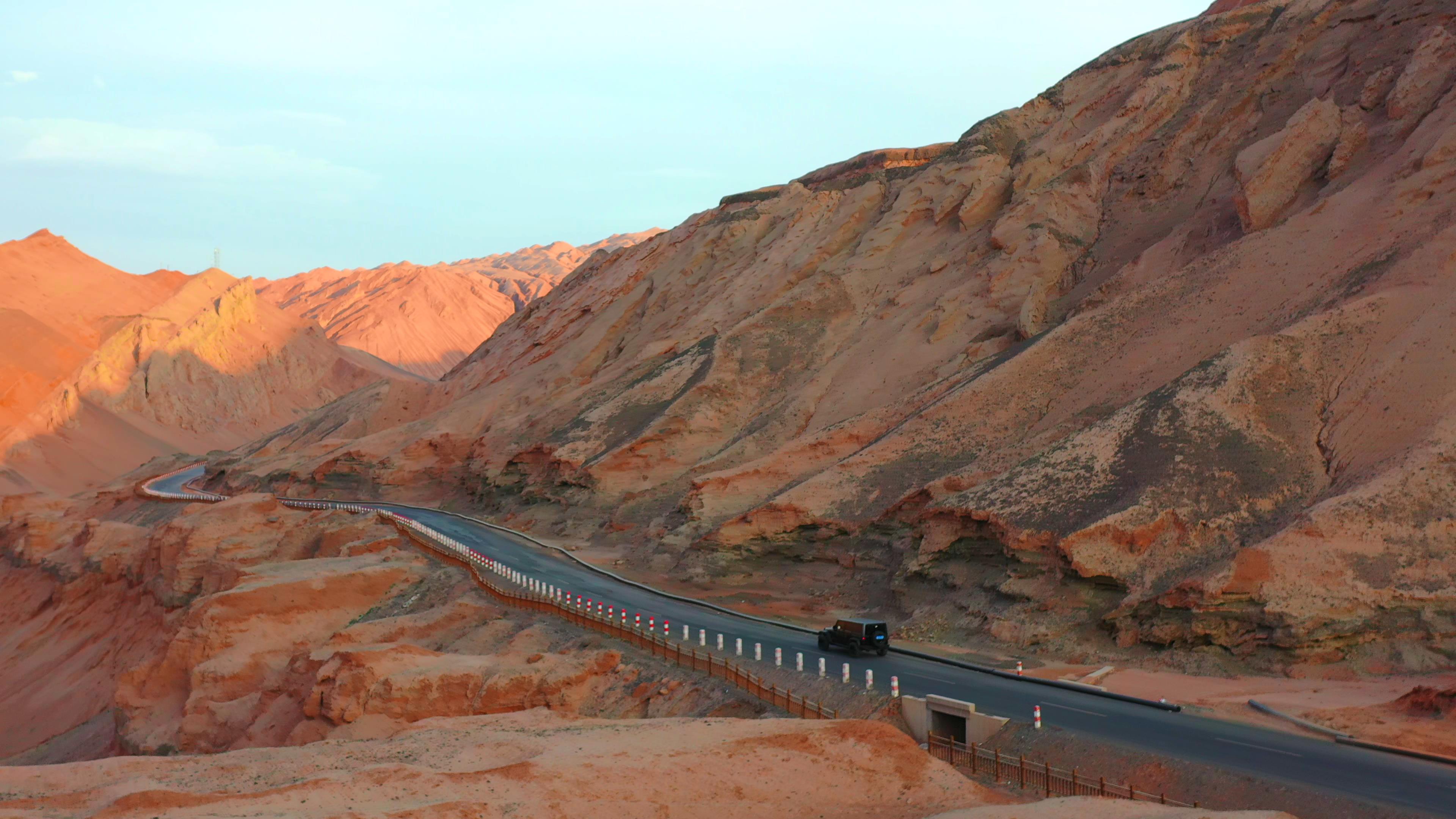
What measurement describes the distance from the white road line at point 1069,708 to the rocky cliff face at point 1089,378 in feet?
18.3

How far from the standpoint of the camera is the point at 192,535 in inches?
1822

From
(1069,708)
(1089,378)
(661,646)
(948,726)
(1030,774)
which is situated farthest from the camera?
(1089,378)

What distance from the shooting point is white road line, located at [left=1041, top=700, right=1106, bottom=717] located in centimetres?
2175

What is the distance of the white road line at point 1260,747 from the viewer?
18781 millimetres

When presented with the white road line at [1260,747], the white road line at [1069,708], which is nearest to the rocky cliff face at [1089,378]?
the white road line at [1069,708]

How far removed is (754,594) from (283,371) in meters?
116

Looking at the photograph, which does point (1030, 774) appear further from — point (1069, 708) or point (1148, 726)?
point (1069, 708)

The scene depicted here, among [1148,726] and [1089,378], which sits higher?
[1089,378]

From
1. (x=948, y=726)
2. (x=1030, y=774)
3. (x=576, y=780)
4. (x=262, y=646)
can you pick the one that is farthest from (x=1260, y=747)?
(x=262, y=646)

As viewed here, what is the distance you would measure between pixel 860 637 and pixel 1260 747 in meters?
10.1

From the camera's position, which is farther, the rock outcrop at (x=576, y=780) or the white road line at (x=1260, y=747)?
the white road line at (x=1260, y=747)

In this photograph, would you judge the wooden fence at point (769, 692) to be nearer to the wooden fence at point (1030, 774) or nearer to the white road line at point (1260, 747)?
the wooden fence at point (1030, 774)

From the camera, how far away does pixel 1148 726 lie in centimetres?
2077

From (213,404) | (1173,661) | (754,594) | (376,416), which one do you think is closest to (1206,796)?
(1173,661)
